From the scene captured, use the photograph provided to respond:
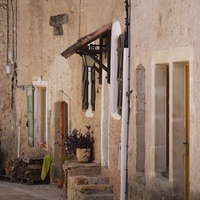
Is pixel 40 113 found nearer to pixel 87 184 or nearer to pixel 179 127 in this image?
pixel 87 184

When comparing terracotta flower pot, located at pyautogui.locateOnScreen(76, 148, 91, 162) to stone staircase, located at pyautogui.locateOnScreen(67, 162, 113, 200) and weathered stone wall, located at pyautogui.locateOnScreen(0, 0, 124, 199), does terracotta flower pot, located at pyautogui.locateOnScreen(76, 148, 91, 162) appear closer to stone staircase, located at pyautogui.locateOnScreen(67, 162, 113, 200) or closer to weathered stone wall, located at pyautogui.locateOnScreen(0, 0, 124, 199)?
weathered stone wall, located at pyautogui.locateOnScreen(0, 0, 124, 199)

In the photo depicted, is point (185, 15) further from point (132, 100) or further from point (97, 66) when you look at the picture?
point (97, 66)

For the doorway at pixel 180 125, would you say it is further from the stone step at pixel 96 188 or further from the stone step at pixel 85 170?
the stone step at pixel 85 170

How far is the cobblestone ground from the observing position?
1627 cm

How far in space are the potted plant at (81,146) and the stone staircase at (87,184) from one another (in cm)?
62

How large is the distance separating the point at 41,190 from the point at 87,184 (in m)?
3.45

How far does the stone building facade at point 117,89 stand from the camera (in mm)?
10734

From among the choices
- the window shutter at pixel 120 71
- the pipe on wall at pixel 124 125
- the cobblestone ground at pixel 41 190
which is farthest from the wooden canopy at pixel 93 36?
the cobblestone ground at pixel 41 190

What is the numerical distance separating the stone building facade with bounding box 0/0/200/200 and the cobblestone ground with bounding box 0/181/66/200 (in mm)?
618

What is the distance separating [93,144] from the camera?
15.8 meters

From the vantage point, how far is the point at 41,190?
17484 millimetres

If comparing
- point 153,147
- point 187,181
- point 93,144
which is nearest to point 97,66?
point 93,144

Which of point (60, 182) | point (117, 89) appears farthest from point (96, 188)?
point (60, 182)

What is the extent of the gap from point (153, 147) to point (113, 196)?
8.28 ft
